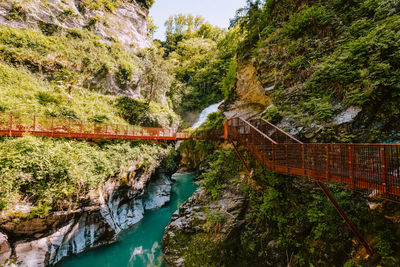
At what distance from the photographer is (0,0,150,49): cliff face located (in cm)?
1714

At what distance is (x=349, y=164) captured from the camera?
3709mm

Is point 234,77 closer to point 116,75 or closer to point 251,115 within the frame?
point 251,115

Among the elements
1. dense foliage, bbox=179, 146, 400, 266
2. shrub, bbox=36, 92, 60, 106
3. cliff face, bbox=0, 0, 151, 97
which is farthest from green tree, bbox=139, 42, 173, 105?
dense foliage, bbox=179, 146, 400, 266

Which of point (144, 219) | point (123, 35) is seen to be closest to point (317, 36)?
point (144, 219)

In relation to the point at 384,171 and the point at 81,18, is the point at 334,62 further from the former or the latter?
the point at 81,18

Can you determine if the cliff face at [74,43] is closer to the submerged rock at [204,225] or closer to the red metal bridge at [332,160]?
the red metal bridge at [332,160]

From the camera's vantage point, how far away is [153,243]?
1113 cm

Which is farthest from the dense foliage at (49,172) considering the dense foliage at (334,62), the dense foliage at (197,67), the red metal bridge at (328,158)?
the dense foliage at (197,67)

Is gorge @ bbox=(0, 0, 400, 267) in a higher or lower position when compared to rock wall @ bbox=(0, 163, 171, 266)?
higher

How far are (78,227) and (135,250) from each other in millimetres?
3549

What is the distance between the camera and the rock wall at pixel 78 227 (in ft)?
23.0

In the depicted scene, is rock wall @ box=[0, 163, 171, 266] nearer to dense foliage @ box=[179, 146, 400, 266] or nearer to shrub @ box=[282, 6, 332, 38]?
dense foliage @ box=[179, 146, 400, 266]

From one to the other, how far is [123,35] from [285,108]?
29.5 meters

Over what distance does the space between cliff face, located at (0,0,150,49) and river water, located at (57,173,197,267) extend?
21.9 meters
